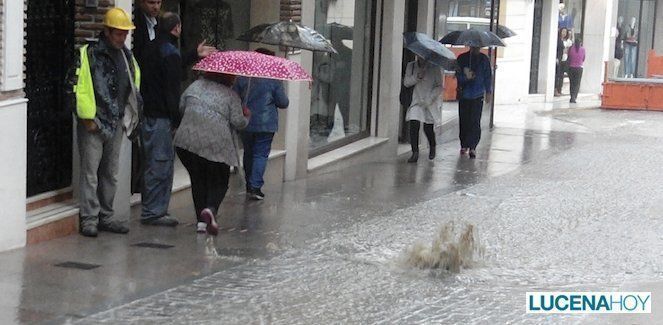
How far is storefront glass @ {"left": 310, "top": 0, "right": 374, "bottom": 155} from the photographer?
1650 cm

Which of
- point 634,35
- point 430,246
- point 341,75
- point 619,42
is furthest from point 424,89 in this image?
point 634,35

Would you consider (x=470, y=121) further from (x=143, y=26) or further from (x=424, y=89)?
(x=143, y=26)

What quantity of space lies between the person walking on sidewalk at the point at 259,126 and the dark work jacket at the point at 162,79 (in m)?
1.80

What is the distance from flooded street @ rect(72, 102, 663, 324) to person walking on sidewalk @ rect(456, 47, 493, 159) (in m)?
0.50

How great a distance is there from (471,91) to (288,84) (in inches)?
178

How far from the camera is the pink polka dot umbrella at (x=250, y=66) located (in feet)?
34.7

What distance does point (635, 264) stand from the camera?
34.5 feet

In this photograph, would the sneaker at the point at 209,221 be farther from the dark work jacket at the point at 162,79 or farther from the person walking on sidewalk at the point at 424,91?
the person walking on sidewalk at the point at 424,91

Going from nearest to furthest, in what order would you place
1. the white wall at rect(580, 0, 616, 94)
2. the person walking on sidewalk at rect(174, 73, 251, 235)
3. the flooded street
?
1. the flooded street
2. the person walking on sidewalk at rect(174, 73, 251, 235)
3. the white wall at rect(580, 0, 616, 94)

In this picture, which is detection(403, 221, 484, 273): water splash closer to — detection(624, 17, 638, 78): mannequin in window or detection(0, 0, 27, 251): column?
detection(0, 0, 27, 251): column

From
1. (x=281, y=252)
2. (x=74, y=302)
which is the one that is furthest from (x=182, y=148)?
(x=74, y=302)

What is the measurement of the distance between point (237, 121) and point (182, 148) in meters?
0.50

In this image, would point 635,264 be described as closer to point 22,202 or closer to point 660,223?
point 660,223
